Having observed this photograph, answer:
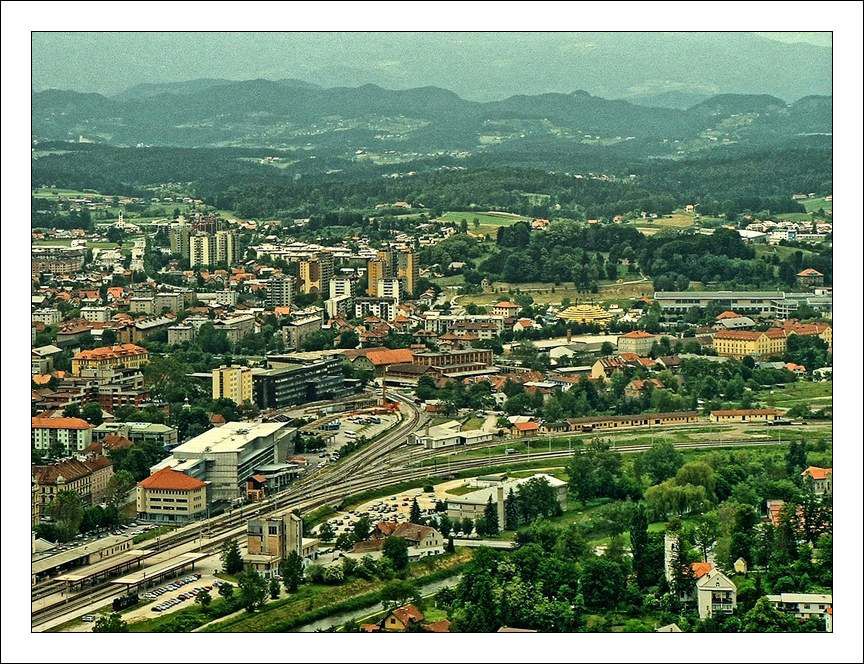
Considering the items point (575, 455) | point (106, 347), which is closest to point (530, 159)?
point (106, 347)

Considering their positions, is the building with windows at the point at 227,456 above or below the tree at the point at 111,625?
above

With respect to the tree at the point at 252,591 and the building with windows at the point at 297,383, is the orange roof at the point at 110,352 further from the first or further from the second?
the tree at the point at 252,591

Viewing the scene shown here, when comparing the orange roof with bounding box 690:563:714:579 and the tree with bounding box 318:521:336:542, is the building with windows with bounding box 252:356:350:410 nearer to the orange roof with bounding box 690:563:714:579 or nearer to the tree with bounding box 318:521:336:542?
the tree with bounding box 318:521:336:542

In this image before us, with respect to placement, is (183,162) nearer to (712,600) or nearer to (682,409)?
(682,409)

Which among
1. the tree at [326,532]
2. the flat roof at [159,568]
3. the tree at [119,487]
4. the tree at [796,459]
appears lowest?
the flat roof at [159,568]

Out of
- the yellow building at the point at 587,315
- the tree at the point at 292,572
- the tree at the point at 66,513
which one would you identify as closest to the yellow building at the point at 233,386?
the tree at the point at 66,513

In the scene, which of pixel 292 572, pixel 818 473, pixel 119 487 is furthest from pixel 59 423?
pixel 818 473
